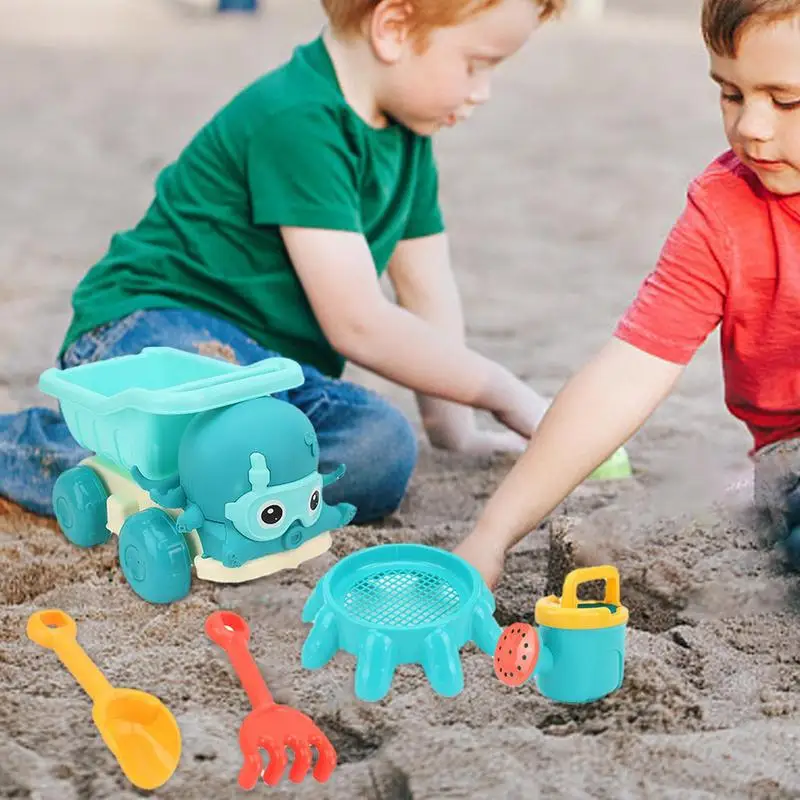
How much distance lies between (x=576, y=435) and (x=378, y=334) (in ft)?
1.19

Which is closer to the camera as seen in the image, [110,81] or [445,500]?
[445,500]

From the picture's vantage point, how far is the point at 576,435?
1.22m

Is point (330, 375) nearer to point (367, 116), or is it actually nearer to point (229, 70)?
point (367, 116)

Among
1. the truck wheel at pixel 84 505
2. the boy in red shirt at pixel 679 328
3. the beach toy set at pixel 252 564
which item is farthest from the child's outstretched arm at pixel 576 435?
the truck wheel at pixel 84 505

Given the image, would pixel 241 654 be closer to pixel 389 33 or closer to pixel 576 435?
pixel 576 435

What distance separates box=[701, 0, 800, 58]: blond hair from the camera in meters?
1.05

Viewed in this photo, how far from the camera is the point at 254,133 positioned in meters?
1.51

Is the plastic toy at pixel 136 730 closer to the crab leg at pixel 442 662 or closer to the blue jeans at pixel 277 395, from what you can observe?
the crab leg at pixel 442 662

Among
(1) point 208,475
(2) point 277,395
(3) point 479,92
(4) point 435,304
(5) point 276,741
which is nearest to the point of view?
(5) point 276,741

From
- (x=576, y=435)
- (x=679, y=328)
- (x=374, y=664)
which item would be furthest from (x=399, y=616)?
(x=679, y=328)

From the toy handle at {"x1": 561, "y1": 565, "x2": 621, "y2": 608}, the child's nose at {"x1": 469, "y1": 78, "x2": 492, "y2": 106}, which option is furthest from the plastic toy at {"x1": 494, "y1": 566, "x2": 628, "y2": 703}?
the child's nose at {"x1": 469, "y1": 78, "x2": 492, "y2": 106}

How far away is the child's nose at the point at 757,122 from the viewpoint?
3.60ft

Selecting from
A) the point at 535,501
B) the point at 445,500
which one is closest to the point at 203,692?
the point at 535,501

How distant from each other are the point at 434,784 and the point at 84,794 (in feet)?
0.80
